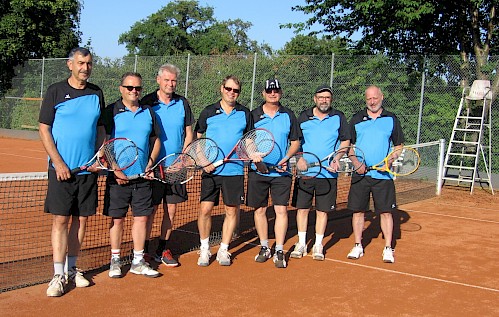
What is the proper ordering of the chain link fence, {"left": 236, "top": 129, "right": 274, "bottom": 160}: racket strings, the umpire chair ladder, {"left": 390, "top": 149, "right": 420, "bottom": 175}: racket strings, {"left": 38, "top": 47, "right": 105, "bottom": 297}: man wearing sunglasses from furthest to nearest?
the chain link fence, the umpire chair ladder, {"left": 390, "top": 149, "right": 420, "bottom": 175}: racket strings, {"left": 236, "top": 129, "right": 274, "bottom": 160}: racket strings, {"left": 38, "top": 47, "right": 105, "bottom": 297}: man wearing sunglasses

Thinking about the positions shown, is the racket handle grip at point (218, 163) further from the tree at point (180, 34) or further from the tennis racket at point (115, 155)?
the tree at point (180, 34)

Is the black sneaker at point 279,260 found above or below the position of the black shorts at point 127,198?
below

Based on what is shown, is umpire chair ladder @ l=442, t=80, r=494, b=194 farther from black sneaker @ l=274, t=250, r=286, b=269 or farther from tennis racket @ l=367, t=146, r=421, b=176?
black sneaker @ l=274, t=250, r=286, b=269

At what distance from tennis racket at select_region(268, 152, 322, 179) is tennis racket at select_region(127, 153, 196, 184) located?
34.0 inches

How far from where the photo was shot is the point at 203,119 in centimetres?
559

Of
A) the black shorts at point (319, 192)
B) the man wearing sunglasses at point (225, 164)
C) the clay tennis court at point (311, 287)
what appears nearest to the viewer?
the clay tennis court at point (311, 287)

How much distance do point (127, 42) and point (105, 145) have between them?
50.9 meters

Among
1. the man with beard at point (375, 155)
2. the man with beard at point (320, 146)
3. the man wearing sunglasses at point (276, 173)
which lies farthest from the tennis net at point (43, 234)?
the man with beard at point (375, 155)

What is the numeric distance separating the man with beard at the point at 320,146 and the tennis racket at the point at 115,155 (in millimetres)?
1895

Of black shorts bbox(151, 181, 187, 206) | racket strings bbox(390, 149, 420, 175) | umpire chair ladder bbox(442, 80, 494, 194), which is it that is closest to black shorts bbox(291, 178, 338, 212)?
racket strings bbox(390, 149, 420, 175)

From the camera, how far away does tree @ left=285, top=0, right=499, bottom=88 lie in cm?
1305

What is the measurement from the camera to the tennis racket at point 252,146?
210 inches

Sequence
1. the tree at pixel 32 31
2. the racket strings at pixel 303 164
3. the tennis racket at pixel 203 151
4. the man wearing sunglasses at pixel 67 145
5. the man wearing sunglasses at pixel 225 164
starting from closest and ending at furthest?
the man wearing sunglasses at pixel 67 145 < the tennis racket at pixel 203 151 < the man wearing sunglasses at pixel 225 164 < the racket strings at pixel 303 164 < the tree at pixel 32 31

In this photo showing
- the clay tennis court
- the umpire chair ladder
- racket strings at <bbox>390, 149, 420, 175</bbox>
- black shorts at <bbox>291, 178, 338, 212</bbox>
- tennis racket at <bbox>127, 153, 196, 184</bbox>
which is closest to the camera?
the clay tennis court
